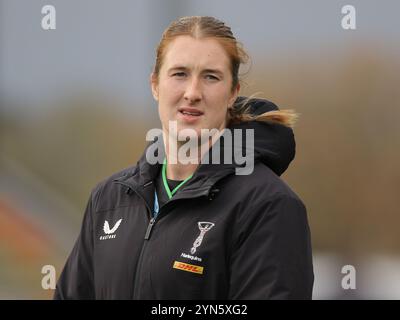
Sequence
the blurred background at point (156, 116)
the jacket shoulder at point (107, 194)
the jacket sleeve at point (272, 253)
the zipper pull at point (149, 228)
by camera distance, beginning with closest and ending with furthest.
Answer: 1. the jacket sleeve at point (272, 253)
2. the zipper pull at point (149, 228)
3. the jacket shoulder at point (107, 194)
4. the blurred background at point (156, 116)

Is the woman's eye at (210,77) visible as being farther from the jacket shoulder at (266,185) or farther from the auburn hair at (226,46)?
the jacket shoulder at (266,185)

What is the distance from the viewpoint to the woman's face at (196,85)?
5.36 ft

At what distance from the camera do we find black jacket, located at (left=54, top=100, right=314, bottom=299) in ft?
4.83

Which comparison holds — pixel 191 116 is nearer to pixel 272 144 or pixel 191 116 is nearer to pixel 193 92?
pixel 193 92

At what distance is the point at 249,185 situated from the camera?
1.56 meters

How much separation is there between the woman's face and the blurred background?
1.68 metres

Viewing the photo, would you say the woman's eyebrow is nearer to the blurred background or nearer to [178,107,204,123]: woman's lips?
[178,107,204,123]: woman's lips

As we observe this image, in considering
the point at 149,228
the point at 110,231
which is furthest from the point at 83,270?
the point at 149,228

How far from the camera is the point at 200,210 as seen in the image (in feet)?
5.15

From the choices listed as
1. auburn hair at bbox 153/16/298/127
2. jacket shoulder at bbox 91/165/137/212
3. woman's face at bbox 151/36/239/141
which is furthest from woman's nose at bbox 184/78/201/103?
jacket shoulder at bbox 91/165/137/212

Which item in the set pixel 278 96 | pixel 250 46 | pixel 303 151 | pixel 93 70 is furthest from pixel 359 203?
pixel 93 70

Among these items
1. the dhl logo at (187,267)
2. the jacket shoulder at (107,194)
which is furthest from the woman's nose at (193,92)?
the dhl logo at (187,267)
